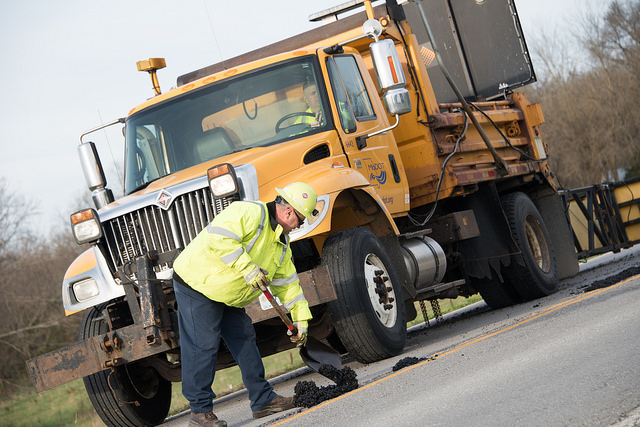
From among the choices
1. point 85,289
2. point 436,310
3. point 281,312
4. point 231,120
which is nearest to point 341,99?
point 231,120

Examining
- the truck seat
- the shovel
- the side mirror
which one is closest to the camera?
the shovel

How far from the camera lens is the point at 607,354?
5383mm

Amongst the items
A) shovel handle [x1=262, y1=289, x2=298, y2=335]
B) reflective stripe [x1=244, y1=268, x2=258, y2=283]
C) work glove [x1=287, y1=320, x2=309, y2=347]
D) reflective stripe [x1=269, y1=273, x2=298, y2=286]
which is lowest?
work glove [x1=287, y1=320, x2=309, y2=347]

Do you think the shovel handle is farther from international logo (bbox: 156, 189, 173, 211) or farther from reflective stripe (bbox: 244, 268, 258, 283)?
international logo (bbox: 156, 189, 173, 211)

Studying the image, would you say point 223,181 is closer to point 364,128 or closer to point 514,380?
point 364,128

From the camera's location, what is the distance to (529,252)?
10.8 meters

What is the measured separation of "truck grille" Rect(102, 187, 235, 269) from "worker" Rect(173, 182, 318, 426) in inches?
42.4

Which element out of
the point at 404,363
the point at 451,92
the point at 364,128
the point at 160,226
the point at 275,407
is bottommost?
the point at 404,363

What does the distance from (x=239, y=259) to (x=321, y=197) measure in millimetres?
1761

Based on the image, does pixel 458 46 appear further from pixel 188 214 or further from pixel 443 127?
pixel 188 214

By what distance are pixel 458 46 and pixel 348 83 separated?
350 cm

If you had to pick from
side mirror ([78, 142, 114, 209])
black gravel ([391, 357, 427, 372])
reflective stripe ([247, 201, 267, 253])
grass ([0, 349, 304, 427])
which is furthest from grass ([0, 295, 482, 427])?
reflective stripe ([247, 201, 267, 253])

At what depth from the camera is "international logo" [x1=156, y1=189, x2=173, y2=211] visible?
6812 millimetres

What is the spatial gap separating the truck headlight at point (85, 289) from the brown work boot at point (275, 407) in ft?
6.39
